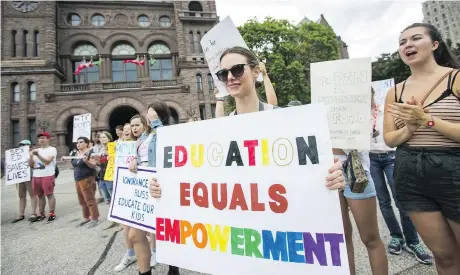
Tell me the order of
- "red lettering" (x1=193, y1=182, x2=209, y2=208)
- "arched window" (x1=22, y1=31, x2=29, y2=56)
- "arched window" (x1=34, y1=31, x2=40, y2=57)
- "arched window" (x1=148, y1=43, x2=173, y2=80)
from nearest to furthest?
1. "red lettering" (x1=193, y1=182, x2=209, y2=208)
2. "arched window" (x1=22, y1=31, x2=29, y2=56)
3. "arched window" (x1=34, y1=31, x2=40, y2=57)
4. "arched window" (x1=148, y1=43, x2=173, y2=80)

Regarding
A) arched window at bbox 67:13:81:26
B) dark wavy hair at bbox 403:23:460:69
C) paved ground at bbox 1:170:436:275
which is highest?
arched window at bbox 67:13:81:26

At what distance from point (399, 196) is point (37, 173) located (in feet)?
22.7

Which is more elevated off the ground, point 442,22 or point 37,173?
point 442,22

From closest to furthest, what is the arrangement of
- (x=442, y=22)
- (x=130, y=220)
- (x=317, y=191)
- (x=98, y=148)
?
(x=317, y=191), (x=130, y=220), (x=98, y=148), (x=442, y=22)

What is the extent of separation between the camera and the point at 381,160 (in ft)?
9.28

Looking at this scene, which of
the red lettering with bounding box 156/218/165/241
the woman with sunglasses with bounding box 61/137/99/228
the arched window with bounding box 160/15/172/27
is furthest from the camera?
the arched window with bounding box 160/15/172/27

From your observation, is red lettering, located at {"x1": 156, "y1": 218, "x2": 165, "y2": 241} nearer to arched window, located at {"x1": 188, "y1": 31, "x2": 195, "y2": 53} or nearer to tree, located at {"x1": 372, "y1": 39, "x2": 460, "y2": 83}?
arched window, located at {"x1": 188, "y1": 31, "x2": 195, "y2": 53}

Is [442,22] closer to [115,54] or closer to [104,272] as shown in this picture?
[115,54]

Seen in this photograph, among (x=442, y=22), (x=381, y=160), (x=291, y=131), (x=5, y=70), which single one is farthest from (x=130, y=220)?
(x=442, y=22)

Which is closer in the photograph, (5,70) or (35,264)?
(35,264)

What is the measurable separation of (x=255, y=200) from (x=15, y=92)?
1003 inches

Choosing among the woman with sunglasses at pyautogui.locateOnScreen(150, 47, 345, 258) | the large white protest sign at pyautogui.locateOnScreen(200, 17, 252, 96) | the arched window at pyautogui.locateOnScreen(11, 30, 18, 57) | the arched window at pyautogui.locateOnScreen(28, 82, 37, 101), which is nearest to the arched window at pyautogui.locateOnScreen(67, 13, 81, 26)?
the arched window at pyautogui.locateOnScreen(11, 30, 18, 57)

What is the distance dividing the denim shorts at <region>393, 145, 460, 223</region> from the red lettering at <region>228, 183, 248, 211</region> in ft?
3.74

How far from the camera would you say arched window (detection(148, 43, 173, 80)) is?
24438 millimetres
